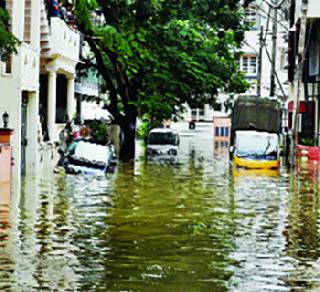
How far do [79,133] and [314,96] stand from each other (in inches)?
565

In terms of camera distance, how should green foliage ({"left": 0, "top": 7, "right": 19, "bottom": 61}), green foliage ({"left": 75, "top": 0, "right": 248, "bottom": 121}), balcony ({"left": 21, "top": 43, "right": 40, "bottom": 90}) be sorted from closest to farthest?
green foliage ({"left": 0, "top": 7, "right": 19, "bottom": 61}) < balcony ({"left": 21, "top": 43, "right": 40, "bottom": 90}) < green foliage ({"left": 75, "top": 0, "right": 248, "bottom": 121})

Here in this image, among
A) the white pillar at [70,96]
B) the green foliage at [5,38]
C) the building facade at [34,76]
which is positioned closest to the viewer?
the green foliage at [5,38]

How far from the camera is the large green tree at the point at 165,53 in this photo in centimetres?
4256

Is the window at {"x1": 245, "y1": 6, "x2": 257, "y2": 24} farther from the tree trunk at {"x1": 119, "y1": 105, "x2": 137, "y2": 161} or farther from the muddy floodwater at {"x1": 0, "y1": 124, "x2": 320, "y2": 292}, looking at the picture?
the muddy floodwater at {"x1": 0, "y1": 124, "x2": 320, "y2": 292}

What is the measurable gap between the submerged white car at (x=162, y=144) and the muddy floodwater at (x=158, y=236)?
71.2 feet

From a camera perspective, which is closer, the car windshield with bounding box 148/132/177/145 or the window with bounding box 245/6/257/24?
the window with bounding box 245/6/257/24

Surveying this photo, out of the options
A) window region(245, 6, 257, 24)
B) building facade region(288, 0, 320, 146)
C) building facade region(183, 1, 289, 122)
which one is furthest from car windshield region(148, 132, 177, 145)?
building facade region(183, 1, 289, 122)

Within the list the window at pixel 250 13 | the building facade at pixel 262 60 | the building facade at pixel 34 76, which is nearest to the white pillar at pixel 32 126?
the building facade at pixel 34 76

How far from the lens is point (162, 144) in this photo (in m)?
55.2

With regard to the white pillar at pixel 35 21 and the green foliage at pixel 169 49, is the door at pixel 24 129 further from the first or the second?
the green foliage at pixel 169 49

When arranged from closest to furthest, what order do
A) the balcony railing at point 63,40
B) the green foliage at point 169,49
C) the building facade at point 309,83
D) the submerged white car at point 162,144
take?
1. the balcony railing at point 63,40
2. the green foliage at point 169,49
3. the building facade at point 309,83
4. the submerged white car at point 162,144

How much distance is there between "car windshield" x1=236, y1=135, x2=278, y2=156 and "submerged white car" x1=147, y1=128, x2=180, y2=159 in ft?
36.6

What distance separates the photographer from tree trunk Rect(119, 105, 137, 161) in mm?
47812

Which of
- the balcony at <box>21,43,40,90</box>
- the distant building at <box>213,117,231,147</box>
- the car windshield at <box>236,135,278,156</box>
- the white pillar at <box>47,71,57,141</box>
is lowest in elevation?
the distant building at <box>213,117,231,147</box>
